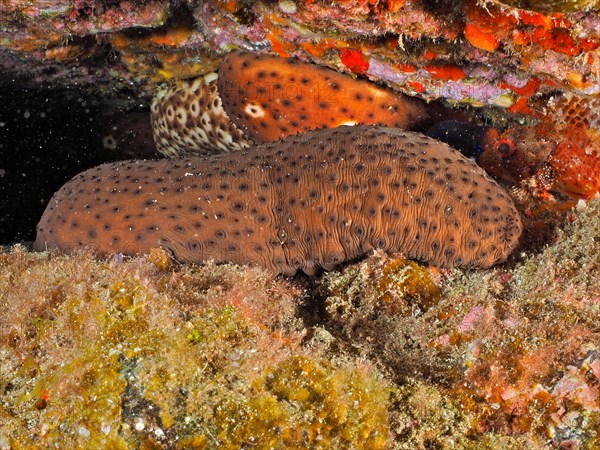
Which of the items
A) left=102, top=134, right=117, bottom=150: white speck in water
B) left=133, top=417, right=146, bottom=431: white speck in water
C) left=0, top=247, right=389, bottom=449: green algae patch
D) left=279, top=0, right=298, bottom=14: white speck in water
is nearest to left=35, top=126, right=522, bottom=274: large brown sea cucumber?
left=279, top=0, right=298, bottom=14: white speck in water

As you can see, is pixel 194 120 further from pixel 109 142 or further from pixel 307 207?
pixel 307 207

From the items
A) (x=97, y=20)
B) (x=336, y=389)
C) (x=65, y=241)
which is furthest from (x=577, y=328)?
(x=97, y=20)

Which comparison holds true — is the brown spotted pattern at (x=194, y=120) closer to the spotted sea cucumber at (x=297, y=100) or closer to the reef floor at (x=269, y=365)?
the spotted sea cucumber at (x=297, y=100)

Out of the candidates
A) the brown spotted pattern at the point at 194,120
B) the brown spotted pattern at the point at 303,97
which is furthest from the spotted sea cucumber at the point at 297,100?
the brown spotted pattern at the point at 194,120

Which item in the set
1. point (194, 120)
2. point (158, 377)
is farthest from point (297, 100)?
point (158, 377)

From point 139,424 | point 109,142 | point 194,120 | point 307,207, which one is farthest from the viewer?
point 109,142
